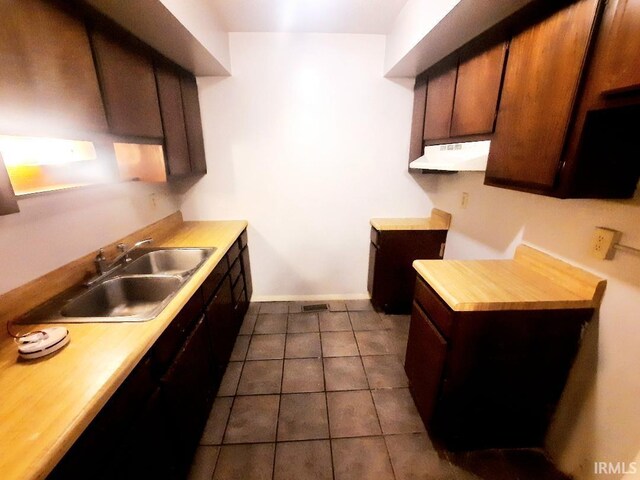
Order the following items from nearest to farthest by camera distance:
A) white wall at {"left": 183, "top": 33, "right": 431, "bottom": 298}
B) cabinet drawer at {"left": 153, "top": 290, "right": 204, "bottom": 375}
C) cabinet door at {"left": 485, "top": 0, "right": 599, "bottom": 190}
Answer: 1. cabinet door at {"left": 485, "top": 0, "right": 599, "bottom": 190}
2. cabinet drawer at {"left": 153, "top": 290, "right": 204, "bottom": 375}
3. white wall at {"left": 183, "top": 33, "right": 431, "bottom": 298}

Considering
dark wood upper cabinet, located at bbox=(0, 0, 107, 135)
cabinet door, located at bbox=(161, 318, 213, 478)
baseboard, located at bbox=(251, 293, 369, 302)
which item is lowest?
baseboard, located at bbox=(251, 293, 369, 302)

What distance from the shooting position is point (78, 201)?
1491 millimetres

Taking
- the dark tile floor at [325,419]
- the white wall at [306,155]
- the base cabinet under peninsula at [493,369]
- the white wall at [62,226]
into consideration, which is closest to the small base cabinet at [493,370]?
the base cabinet under peninsula at [493,369]

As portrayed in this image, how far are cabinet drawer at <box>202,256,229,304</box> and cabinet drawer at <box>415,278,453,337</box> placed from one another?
4.06ft

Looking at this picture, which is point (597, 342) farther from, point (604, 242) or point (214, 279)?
point (214, 279)

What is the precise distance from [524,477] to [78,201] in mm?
2706

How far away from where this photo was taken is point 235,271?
90.0 inches

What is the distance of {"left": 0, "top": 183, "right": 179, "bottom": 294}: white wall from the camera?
3.76ft

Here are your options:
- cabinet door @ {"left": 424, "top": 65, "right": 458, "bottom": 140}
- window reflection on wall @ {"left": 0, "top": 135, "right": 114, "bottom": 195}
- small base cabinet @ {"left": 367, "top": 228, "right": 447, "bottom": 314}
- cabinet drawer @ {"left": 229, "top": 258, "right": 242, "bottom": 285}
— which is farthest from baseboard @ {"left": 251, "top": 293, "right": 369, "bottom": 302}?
window reflection on wall @ {"left": 0, "top": 135, "right": 114, "bottom": 195}

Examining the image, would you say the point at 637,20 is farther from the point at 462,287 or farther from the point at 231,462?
the point at 231,462

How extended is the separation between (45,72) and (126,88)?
0.52m

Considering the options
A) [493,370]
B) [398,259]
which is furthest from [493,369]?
[398,259]

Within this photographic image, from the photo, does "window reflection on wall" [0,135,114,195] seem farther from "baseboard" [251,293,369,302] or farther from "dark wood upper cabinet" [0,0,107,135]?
"baseboard" [251,293,369,302]

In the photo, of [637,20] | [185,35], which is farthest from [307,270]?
[637,20]
